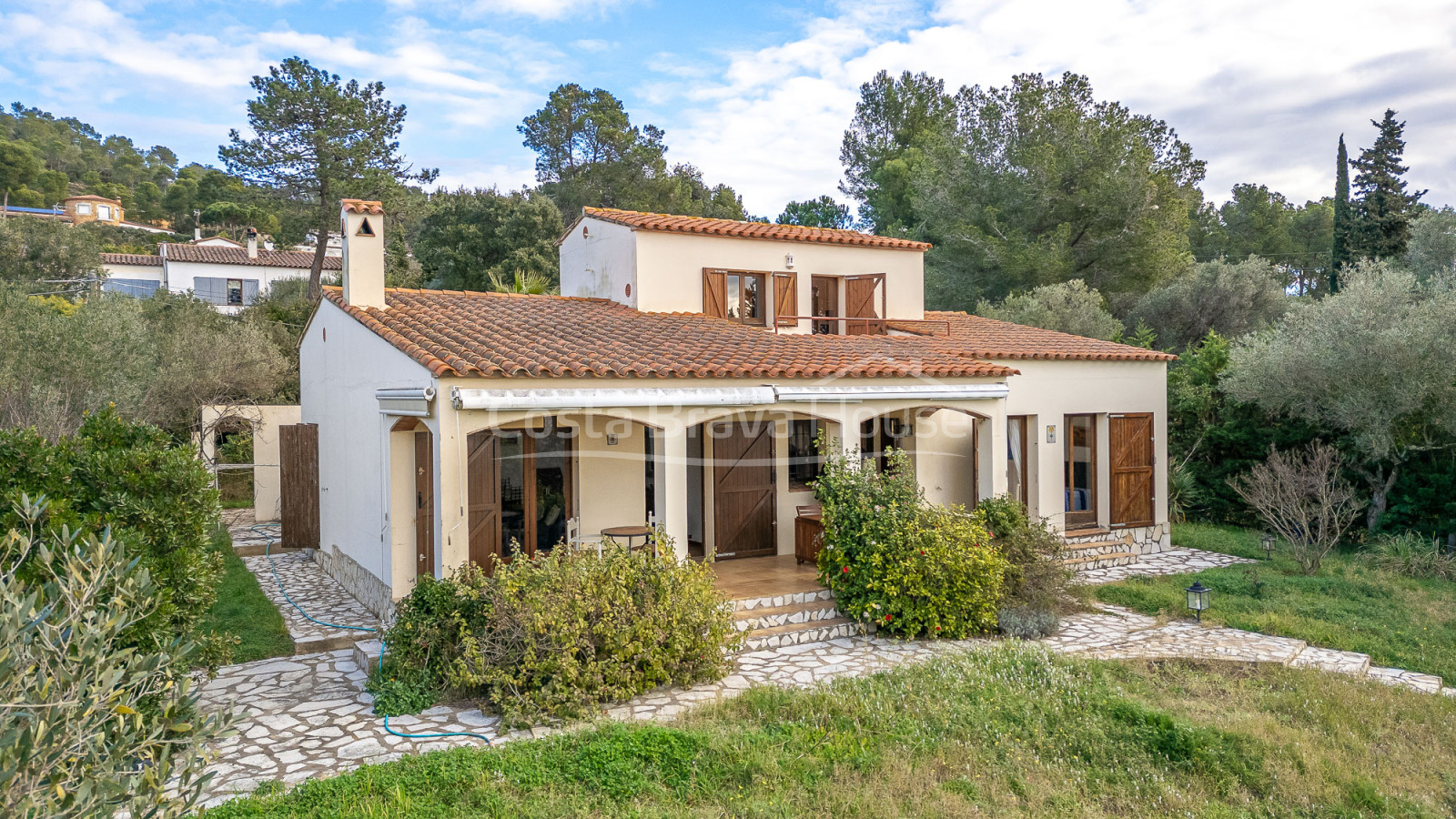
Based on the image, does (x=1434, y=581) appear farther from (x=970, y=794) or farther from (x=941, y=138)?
(x=941, y=138)

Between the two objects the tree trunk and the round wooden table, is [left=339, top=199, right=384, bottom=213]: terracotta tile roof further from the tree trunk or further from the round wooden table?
the tree trunk

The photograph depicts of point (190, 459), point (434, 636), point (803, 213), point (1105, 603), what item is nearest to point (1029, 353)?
point (1105, 603)

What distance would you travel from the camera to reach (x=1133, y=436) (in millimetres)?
17891

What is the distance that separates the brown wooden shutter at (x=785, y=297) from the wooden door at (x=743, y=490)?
3.23m

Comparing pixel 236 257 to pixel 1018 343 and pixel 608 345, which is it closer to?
pixel 608 345

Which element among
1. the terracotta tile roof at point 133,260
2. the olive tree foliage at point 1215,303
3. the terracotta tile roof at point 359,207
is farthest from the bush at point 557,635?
the terracotta tile roof at point 133,260

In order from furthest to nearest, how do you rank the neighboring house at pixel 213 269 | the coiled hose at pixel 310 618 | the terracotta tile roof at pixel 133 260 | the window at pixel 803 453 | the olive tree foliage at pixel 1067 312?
the terracotta tile roof at pixel 133 260 < the neighboring house at pixel 213 269 < the olive tree foliage at pixel 1067 312 < the window at pixel 803 453 < the coiled hose at pixel 310 618

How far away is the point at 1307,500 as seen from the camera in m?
16.7

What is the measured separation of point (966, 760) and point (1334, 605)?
345 inches

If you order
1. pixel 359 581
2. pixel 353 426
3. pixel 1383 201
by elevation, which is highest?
pixel 1383 201

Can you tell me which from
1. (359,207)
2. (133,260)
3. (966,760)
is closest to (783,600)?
(966,760)

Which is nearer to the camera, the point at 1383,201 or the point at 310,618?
the point at 310,618

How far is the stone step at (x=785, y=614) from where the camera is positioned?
11.3 m

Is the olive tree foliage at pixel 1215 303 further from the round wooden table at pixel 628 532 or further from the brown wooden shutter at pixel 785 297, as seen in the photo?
the round wooden table at pixel 628 532
